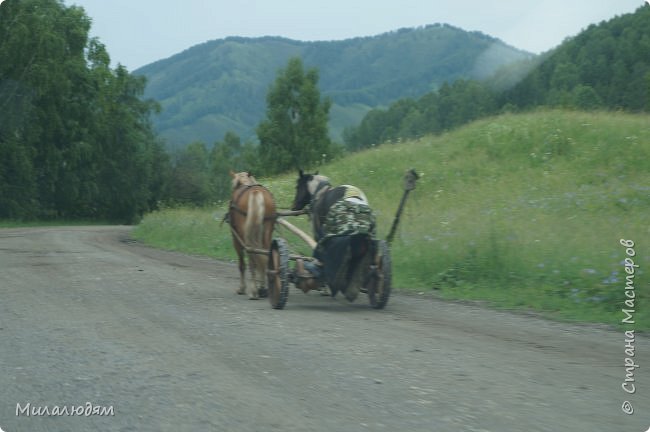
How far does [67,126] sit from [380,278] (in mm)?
50699

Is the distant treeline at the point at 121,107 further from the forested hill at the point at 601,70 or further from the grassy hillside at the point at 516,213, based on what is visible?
the grassy hillside at the point at 516,213

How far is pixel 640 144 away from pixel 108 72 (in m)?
46.9

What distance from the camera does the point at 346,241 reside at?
9.90 m

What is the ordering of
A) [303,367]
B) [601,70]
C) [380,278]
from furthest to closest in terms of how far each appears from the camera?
1. [601,70]
2. [380,278]
3. [303,367]

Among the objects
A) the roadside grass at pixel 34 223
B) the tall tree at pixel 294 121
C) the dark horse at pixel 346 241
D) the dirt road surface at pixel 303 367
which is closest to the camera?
the dirt road surface at pixel 303 367

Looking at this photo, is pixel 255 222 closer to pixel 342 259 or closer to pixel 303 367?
pixel 342 259

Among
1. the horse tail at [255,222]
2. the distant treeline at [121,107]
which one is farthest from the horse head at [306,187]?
the distant treeline at [121,107]

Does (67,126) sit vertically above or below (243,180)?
above

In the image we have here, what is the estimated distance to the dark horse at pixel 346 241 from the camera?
32.6ft

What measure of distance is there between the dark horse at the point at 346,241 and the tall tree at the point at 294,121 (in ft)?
197

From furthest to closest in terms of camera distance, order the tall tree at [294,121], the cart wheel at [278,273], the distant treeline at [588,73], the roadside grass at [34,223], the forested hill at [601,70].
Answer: the forested hill at [601,70], the distant treeline at [588,73], the tall tree at [294,121], the roadside grass at [34,223], the cart wheel at [278,273]

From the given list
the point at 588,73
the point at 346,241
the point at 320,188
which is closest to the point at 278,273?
the point at 346,241

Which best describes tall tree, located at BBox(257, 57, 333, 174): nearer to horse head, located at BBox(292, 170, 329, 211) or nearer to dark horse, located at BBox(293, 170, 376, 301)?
horse head, located at BBox(292, 170, 329, 211)

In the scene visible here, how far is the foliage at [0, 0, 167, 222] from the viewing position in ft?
161
